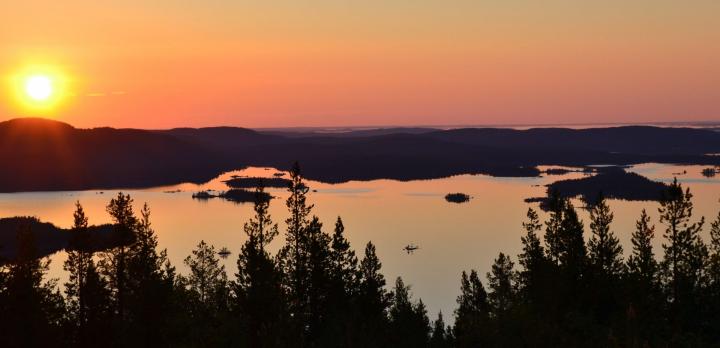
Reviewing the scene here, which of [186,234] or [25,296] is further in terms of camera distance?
[186,234]

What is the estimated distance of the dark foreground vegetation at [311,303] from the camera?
41469 millimetres

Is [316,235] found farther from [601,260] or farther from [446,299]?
[446,299]

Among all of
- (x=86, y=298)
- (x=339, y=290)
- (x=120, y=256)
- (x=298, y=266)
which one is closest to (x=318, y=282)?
(x=339, y=290)

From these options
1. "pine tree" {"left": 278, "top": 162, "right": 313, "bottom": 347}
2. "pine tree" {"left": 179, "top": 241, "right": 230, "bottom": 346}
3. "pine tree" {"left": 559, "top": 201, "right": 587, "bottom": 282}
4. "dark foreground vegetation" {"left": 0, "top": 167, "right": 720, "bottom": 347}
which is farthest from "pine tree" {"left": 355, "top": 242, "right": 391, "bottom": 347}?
"pine tree" {"left": 559, "top": 201, "right": 587, "bottom": 282}

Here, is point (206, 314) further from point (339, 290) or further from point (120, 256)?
Answer: point (339, 290)

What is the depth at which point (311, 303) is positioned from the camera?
6531 cm

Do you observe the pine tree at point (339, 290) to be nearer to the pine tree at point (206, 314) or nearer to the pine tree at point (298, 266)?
the pine tree at point (298, 266)

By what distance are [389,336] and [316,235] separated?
17088 millimetres

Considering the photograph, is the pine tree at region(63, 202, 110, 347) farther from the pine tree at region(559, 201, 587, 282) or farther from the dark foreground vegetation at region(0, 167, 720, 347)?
the pine tree at region(559, 201, 587, 282)

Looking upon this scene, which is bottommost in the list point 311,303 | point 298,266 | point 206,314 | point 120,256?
point 311,303

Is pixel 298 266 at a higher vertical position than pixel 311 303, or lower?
higher

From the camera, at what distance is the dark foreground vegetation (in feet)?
136

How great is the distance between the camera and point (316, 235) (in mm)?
68188

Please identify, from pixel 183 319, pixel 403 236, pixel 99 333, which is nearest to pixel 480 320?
pixel 183 319
